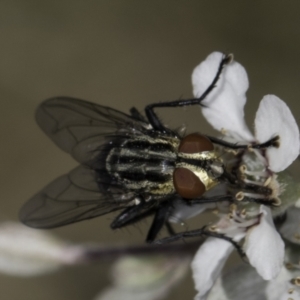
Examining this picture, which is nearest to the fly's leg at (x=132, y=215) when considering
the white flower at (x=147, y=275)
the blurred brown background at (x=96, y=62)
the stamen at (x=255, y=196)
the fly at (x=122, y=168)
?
the fly at (x=122, y=168)

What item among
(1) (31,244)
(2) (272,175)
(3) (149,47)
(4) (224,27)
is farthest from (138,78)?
(2) (272,175)

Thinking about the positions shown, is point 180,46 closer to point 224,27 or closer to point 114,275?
point 224,27

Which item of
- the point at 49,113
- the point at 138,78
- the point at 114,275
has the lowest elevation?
the point at 114,275

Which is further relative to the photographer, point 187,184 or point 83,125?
point 83,125

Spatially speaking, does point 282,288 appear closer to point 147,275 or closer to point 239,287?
point 239,287

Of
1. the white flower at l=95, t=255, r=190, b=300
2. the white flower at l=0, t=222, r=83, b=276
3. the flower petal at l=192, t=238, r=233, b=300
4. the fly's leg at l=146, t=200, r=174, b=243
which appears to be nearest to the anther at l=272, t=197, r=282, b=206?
the flower petal at l=192, t=238, r=233, b=300

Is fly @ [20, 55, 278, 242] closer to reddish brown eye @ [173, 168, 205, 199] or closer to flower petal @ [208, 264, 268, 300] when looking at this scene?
reddish brown eye @ [173, 168, 205, 199]

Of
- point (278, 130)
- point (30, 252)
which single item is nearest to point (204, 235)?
point (278, 130)
